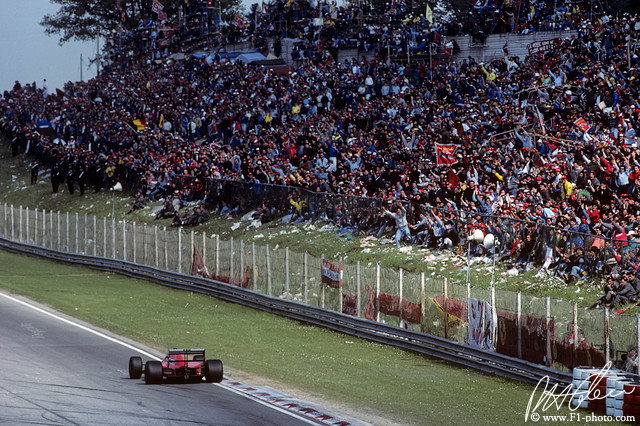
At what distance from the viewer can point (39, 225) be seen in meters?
48.6

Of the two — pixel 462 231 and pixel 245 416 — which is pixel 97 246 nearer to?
pixel 462 231

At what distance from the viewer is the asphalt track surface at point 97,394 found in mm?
16844

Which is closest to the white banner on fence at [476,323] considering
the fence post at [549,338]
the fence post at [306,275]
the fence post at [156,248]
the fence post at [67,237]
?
the fence post at [549,338]

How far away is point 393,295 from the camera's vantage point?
89.1 feet

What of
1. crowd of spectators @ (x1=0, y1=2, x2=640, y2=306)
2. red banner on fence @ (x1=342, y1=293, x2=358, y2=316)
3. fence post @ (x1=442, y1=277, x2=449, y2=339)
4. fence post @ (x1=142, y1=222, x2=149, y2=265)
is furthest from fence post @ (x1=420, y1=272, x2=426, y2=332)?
fence post @ (x1=142, y1=222, x2=149, y2=265)

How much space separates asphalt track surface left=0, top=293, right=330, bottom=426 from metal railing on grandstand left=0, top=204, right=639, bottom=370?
261 inches

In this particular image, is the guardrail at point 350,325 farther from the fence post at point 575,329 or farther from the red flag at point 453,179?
the red flag at point 453,179

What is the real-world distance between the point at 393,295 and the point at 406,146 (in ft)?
45.0

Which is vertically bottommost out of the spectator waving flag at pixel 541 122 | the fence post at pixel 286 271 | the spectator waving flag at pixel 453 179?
the fence post at pixel 286 271

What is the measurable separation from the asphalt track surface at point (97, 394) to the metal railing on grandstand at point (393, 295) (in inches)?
261

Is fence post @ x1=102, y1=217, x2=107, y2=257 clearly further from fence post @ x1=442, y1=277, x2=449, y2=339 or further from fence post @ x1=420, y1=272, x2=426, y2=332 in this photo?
fence post @ x1=442, y1=277, x2=449, y2=339

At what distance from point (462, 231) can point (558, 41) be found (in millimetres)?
17534

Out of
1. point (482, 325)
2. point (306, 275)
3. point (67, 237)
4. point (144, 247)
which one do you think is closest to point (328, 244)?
point (306, 275)

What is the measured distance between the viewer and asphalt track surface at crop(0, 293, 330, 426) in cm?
1684
